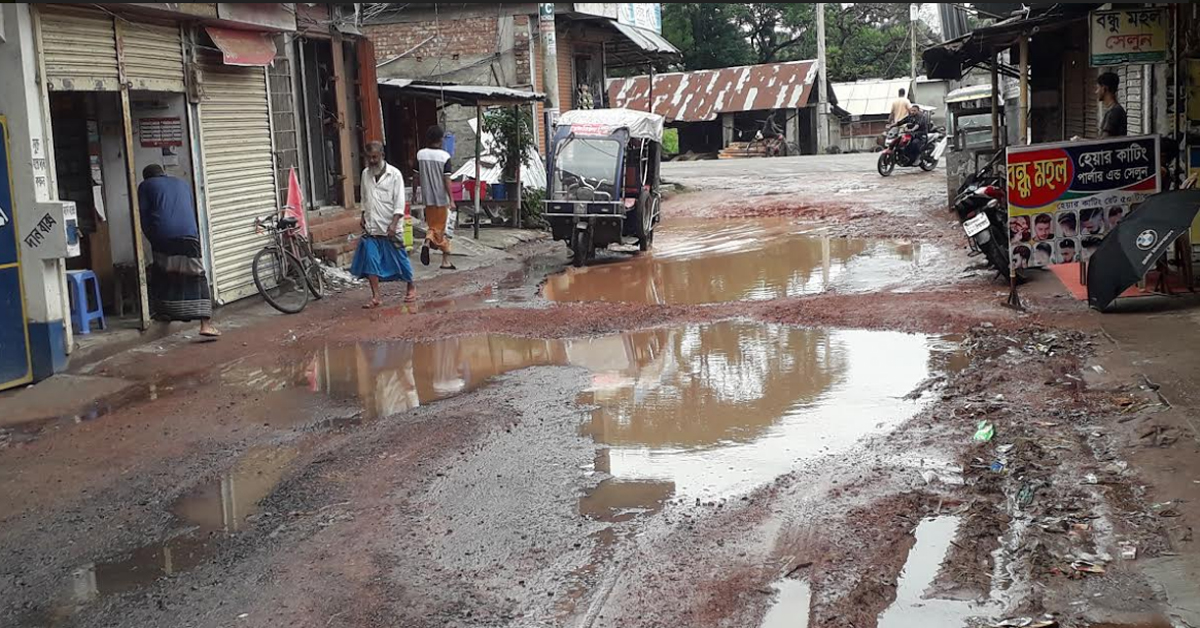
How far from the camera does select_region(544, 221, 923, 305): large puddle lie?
500 inches

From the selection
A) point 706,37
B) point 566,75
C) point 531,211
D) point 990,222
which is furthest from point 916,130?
point 706,37

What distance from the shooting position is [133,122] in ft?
39.0

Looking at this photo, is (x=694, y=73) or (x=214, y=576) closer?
(x=214, y=576)

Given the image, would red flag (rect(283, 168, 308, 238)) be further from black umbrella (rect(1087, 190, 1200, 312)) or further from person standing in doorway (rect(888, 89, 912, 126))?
person standing in doorway (rect(888, 89, 912, 126))

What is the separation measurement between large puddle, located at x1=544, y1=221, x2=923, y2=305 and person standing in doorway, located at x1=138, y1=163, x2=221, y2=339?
12.5ft

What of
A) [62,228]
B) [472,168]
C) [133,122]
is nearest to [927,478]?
[62,228]

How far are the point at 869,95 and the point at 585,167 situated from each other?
113 feet

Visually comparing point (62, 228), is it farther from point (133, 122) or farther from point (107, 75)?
point (133, 122)

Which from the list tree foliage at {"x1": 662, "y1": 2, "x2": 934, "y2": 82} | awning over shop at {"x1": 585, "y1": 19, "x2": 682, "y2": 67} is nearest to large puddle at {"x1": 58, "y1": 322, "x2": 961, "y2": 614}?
awning over shop at {"x1": 585, "y1": 19, "x2": 682, "y2": 67}

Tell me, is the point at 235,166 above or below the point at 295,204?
above

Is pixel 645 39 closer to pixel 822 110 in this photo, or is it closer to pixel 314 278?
pixel 822 110

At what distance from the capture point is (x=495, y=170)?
69.2ft

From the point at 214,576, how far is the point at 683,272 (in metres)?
9.90

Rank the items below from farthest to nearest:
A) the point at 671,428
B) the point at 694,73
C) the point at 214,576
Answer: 1. the point at 694,73
2. the point at 671,428
3. the point at 214,576
